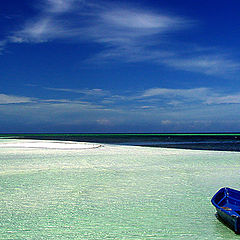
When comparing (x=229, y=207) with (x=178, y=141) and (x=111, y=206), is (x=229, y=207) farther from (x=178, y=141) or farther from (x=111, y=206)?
(x=178, y=141)

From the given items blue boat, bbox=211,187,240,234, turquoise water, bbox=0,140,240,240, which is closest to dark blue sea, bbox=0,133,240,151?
turquoise water, bbox=0,140,240,240

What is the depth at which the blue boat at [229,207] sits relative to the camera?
18.8ft

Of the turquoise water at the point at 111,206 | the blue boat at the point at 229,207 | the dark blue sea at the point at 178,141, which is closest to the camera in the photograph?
the blue boat at the point at 229,207

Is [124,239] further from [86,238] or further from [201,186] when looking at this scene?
[201,186]

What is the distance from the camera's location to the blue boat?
18.8 ft

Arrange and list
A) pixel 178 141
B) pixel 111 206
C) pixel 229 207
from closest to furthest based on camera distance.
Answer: pixel 229 207
pixel 111 206
pixel 178 141

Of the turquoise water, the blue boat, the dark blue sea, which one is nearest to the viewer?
the blue boat

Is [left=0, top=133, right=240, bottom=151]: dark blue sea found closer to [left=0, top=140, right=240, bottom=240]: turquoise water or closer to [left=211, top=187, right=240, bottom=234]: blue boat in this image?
[left=0, top=140, right=240, bottom=240]: turquoise water

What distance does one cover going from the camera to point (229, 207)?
6.56m

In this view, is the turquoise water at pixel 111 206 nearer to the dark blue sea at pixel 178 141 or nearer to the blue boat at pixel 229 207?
the blue boat at pixel 229 207

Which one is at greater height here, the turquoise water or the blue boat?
the blue boat

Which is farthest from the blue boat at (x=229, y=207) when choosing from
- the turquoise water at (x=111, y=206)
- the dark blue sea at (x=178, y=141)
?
the dark blue sea at (x=178, y=141)

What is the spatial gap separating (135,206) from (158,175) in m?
5.43

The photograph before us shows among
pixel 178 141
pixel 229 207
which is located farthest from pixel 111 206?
pixel 178 141
